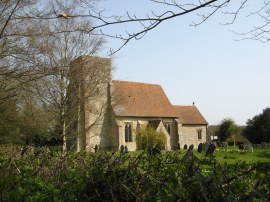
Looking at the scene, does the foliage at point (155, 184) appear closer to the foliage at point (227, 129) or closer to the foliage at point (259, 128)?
the foliage at point (259, 128)

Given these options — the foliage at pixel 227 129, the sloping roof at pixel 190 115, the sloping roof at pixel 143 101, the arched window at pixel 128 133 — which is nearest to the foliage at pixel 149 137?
the arched window at pixel 128 133

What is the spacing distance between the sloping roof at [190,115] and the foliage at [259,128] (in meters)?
6.86

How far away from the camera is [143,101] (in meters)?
51.7

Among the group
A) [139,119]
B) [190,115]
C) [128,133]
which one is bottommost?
[128,133]

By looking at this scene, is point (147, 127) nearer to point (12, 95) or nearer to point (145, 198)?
point (12, 95)

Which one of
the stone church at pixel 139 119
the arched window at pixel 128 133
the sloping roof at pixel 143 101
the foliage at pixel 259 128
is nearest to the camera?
the stone church at pixel 139 119

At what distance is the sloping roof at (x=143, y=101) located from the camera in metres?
49.2

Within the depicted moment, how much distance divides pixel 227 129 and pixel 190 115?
931 centimetres

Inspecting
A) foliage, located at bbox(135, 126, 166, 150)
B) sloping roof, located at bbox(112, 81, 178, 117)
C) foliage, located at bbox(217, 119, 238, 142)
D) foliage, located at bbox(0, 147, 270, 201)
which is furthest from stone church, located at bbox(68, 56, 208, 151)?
foliage, located at bbox(0, 147, 270, 201)

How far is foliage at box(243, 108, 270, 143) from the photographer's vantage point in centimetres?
5634

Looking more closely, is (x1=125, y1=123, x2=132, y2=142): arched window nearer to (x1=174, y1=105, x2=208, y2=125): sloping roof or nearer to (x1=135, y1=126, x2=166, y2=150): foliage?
(x1=135, y1=126, x2=166, y2=150): foliage

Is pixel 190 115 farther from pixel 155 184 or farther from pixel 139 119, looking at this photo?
pixel 155 184

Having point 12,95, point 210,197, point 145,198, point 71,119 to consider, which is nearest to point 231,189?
point 210,197

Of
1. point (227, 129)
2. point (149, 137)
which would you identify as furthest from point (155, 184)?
point (227, 129)
